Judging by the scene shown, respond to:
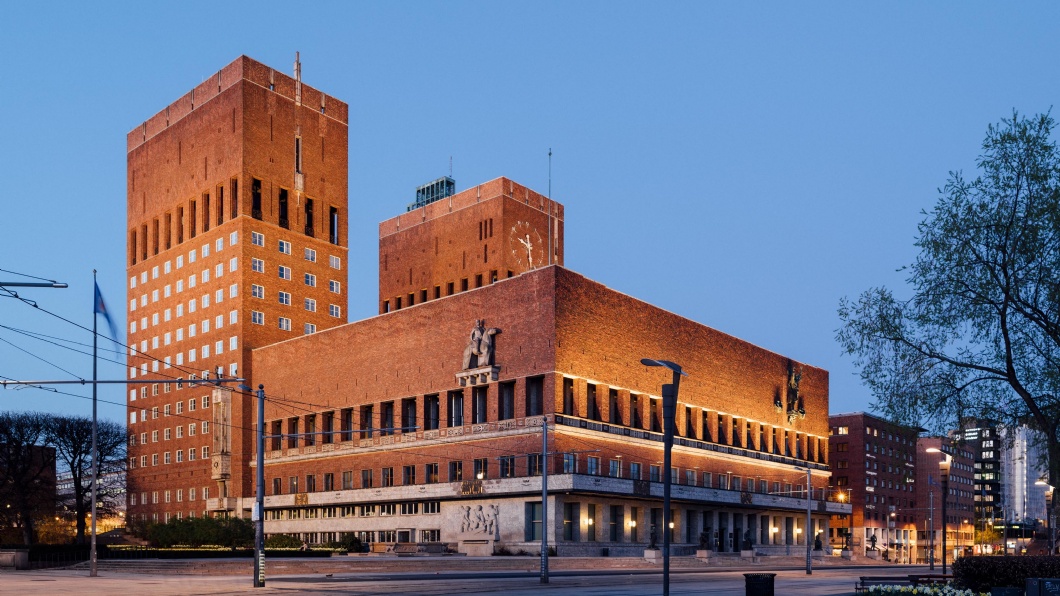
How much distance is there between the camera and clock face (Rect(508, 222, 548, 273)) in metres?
130

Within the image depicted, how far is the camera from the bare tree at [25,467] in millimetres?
98688

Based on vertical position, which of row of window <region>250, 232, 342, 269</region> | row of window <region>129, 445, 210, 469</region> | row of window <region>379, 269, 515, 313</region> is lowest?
row of window <region>129, 445, 210, 469</region>

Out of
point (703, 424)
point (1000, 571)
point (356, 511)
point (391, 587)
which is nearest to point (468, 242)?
point (356, 511)

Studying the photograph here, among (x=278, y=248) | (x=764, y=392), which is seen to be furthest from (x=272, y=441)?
(x=764, y=392)

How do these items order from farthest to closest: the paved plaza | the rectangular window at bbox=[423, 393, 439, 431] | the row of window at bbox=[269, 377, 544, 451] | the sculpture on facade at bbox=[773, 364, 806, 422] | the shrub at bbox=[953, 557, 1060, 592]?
the sculpture on facade at bbox=[773, 364, 806, 422], the rectangular window at bbox=[423, 393, 439, 431], the row of window at bbox=[269, 377, 544, 451], the paved plaza, the shrub at bbox=[953, 557, 1060, 592]

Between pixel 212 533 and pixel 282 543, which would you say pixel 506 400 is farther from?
pixel 212 533

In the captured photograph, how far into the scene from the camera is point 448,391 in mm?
89875

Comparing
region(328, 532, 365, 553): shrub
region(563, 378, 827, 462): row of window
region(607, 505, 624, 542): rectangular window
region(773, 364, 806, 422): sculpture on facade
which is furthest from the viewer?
region(773, 364, 806, 422): sculpture on facade

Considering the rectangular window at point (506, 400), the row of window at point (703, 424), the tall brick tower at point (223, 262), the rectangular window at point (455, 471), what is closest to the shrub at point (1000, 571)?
the row of window at point (703, 424)

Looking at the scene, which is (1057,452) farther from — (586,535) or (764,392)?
(764,392)

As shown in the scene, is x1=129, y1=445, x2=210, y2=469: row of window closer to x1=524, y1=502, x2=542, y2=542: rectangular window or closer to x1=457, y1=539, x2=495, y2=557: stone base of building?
x1=457, y1=539, x2=495, y2=557: stone base of building

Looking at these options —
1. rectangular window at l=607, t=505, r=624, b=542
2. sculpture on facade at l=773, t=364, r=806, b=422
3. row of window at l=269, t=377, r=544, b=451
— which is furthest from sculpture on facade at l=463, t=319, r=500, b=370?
sculpture on facade at l=773, t=364, r=806, b=422

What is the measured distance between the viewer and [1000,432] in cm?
3266

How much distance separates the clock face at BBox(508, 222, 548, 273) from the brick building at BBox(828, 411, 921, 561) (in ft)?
199
